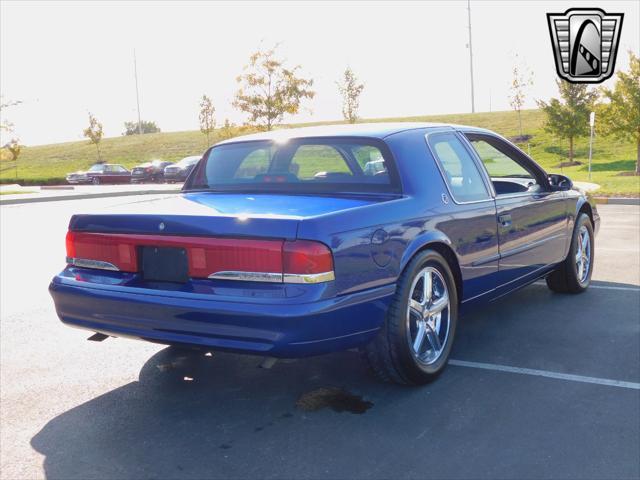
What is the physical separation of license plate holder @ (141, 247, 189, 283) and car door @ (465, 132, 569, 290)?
7.74 feet

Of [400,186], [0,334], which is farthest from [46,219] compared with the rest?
[400,186]

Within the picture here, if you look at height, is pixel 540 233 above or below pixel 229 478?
above

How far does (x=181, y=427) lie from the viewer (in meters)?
3.69

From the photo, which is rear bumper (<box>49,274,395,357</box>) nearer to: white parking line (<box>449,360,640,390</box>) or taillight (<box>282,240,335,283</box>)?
taillight (<box>282,240,335,283</box>)

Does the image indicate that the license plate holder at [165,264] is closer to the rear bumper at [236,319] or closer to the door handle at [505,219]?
the rear bumper at [236,319]

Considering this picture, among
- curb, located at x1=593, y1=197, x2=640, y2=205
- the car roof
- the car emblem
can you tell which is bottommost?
curb, located at x1=593, y1=197, x2=640, y2=205

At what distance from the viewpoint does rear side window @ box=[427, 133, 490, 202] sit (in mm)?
4656

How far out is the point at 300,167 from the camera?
15.3 ft

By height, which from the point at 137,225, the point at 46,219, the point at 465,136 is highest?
the point at 465,136

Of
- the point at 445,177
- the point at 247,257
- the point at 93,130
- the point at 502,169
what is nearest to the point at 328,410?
the point at 247,257

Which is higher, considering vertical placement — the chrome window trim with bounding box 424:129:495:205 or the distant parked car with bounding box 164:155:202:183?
the chrome window trim with bounding box 424:129:495:205

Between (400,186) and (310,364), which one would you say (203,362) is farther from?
(400,186)

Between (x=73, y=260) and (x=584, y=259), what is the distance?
468cm

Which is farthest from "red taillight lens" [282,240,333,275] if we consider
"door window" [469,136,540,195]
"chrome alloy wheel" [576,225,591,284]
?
"chrome alloy wheel" [576,225,591,284]
